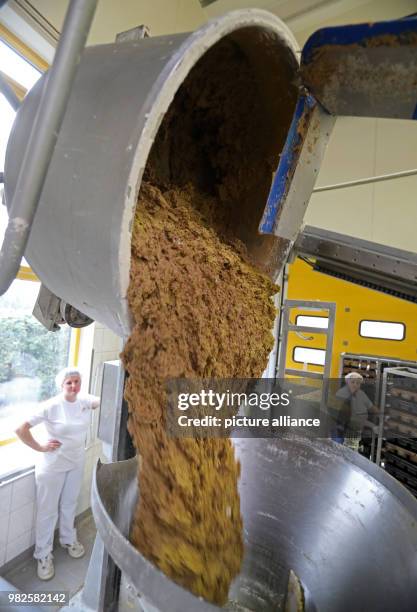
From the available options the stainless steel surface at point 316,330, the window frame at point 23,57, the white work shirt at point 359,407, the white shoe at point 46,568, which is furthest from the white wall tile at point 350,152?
the white shoe at point 46,568

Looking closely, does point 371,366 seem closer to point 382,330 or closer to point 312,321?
point 382,330

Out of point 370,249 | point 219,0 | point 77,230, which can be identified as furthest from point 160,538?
point 219,0

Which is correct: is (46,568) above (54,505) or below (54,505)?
below

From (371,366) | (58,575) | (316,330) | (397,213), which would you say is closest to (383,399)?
(371,366)

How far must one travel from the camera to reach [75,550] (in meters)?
2.11

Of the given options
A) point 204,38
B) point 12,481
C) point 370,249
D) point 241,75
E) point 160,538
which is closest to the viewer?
point 204,38

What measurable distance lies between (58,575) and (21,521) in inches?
14.1

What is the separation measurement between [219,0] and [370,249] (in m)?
2.36

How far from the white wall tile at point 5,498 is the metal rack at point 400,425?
2.38m

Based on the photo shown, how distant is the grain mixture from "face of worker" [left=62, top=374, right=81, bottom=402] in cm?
162

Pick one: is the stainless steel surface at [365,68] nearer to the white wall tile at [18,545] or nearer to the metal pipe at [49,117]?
the metal pipe at [49,117]

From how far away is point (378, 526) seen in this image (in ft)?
2.41

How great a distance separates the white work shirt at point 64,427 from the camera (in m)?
2.04

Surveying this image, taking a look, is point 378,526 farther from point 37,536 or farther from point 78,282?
point 37,536
